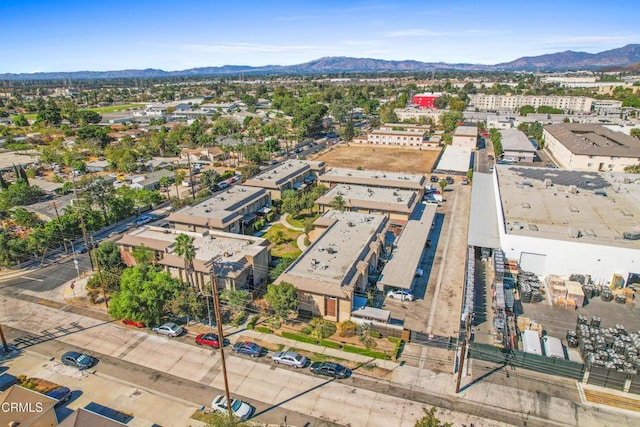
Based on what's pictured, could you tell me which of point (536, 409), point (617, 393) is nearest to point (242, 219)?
point (536, 409)

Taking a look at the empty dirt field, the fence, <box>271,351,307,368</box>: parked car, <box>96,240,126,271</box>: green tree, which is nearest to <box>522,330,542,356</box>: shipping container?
the fence

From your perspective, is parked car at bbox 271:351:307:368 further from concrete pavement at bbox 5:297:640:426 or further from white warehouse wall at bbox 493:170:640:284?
white warehouse wall at bbox 493:170:640:284

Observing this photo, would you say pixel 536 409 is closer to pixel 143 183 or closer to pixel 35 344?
pixel 35 344

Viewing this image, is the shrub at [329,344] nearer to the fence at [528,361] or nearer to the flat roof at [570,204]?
the fence at [528,361]

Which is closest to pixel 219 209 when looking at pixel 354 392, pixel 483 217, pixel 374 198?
pixel 374 198

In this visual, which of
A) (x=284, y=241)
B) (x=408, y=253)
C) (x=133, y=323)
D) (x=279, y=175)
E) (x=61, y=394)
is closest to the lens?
(x=61, y=394)

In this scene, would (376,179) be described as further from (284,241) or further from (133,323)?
(133,323)
